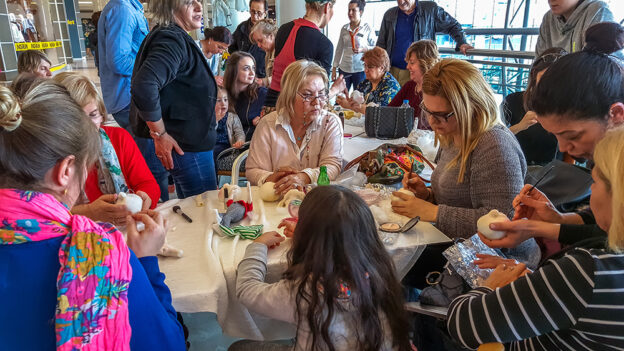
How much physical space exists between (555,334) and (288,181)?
129 cm

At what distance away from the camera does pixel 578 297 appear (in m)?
0.87

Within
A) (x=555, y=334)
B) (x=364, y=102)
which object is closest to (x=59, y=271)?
(x=555, y=334)

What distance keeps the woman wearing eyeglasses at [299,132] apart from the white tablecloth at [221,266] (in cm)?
65

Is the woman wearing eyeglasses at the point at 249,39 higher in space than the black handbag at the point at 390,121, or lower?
higher

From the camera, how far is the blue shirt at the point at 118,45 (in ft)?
10.1

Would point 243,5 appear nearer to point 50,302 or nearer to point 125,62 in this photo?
point 125,62

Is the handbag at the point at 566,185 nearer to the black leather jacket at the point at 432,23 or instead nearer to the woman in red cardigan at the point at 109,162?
the woman in red cardigan at the point at 109,162

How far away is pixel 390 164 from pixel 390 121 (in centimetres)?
109

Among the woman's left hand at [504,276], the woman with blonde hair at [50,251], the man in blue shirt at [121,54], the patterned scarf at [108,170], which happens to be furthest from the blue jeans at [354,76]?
the woman with blonde hair at [50,251]

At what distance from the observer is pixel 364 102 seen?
14.4 ft

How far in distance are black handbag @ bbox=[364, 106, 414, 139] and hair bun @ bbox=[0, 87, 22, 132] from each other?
2675 mm

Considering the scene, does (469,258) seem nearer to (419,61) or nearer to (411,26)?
(419,61)

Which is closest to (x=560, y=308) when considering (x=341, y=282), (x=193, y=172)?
(x=341, y=282)

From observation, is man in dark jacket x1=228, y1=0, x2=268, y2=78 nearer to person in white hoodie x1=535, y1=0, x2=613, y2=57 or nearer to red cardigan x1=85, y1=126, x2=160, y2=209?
person in white hoodie x1=535, y1=0, x2=613, y2=57
